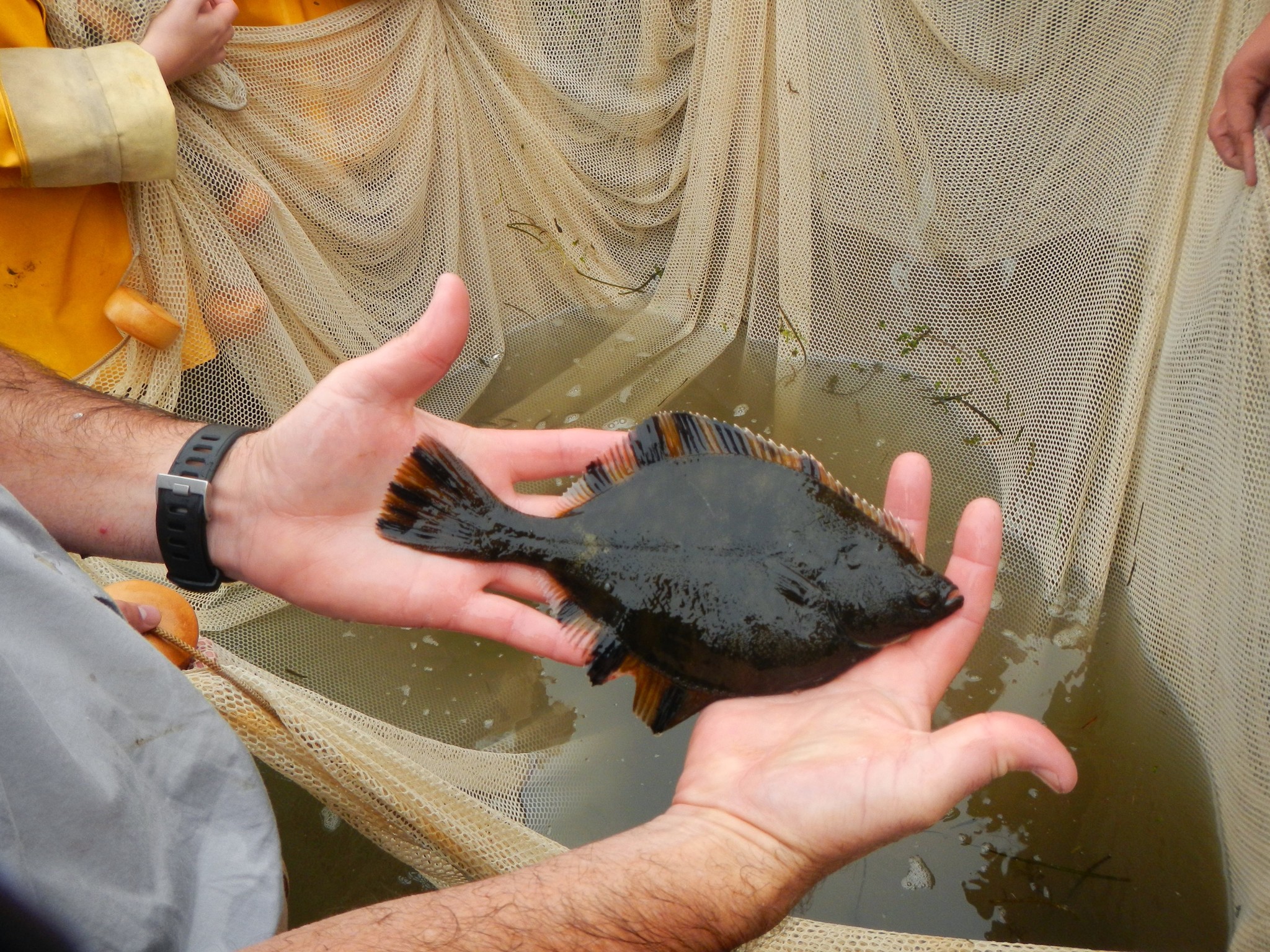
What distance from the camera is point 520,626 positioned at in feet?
7.29

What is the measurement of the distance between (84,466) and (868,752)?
214 centimetres

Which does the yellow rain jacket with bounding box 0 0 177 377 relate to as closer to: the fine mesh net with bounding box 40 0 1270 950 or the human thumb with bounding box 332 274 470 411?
the fine mesh net with bounding box 40 0 1270 950

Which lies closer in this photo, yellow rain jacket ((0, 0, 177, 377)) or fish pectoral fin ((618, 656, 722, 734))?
fish pectoral fin ((618, 656, 722, 734))

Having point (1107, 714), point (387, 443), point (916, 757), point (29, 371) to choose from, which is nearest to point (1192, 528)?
point (1107, 714)

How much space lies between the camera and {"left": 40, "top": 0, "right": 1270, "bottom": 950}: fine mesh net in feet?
8.18

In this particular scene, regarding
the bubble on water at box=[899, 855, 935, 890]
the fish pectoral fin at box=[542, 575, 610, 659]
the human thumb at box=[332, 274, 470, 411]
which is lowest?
the bubble on water at box=[899, 855, 935, 890]

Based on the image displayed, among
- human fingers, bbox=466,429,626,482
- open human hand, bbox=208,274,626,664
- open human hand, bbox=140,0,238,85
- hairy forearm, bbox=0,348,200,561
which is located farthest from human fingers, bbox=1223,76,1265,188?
open human hand, bbox=140,0,238,85

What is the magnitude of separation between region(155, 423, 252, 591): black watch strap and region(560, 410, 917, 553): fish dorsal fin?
102cm

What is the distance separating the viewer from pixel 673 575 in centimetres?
216

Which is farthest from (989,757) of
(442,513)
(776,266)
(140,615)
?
(776,266)

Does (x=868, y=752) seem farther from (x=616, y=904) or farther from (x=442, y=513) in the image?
(x=442, y=513)

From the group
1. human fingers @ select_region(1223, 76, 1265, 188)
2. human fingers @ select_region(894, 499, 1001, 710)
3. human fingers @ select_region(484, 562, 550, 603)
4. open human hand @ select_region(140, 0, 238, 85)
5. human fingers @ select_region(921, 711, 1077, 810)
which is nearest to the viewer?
human fingers @ select_region(921, 711, 1077, 810)

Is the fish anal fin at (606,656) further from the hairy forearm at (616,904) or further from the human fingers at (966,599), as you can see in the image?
the human fingers at (966,599)

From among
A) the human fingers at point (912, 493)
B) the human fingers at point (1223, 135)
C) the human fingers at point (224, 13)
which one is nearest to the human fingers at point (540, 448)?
the human fingers at point (912, 493)
